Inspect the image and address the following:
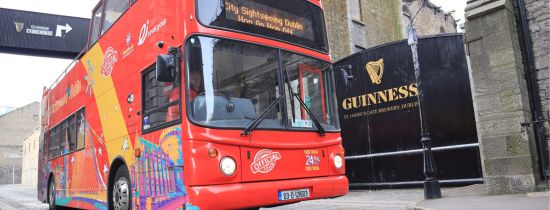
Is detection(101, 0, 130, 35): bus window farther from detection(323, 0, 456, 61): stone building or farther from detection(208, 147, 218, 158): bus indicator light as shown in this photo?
detection(323, 0, 456, 61): stone building

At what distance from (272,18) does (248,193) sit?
247cm

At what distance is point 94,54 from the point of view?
875 cm

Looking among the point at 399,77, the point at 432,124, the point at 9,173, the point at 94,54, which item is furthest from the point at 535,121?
the point at 9,173

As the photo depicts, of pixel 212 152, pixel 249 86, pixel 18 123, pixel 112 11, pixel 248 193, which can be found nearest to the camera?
pixel 212 152

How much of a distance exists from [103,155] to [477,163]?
8.87 meters

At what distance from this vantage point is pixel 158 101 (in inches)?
239

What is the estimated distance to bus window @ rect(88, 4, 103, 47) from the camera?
8.79 m

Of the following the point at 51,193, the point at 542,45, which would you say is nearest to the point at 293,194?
the point at 542,45

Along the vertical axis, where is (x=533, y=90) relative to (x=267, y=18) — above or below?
below

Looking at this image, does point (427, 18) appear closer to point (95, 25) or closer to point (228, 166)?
point (95, 25)

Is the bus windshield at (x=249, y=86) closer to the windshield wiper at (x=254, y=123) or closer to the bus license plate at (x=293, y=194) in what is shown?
the windshield wiper at (x=254, y=123)

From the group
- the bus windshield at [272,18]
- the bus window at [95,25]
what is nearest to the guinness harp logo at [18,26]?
the bus window at [95,25]

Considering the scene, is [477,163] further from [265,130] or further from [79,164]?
[79,164]

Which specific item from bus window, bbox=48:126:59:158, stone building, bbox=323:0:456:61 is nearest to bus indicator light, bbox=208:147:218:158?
bus window, bbox=48:126:59:158
